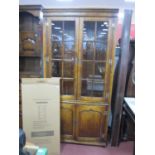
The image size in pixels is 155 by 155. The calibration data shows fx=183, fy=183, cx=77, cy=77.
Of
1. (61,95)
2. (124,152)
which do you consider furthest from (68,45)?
(124,152)

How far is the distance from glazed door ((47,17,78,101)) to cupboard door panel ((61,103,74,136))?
0.39 feet

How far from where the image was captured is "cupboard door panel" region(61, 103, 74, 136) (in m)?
2.62

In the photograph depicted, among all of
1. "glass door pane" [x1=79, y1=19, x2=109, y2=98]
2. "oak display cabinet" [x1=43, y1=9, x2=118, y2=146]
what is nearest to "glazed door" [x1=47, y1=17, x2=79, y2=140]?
"oak display cabinet" [x1=43, y1=9, x2=118, y2=146]

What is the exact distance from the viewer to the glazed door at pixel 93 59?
2.41 metres

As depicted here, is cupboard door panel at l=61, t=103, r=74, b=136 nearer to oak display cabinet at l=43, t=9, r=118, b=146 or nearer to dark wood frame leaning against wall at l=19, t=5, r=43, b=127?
oak display cabinet at l=43, t=9, r=118, b=146

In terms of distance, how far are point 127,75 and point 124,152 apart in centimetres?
110

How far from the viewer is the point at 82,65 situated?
99.3 inches

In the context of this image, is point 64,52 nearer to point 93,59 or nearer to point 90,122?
point 93,59

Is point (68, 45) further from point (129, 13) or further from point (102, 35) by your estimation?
point (129, 13)

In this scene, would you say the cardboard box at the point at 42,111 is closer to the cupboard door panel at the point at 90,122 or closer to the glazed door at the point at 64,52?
the glazed door at the point at 64,52

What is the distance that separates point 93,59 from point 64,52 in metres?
0.41

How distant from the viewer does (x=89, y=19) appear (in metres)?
2.38

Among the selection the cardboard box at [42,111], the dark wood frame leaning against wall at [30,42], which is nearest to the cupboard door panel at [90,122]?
the cardboard box at [42,111]

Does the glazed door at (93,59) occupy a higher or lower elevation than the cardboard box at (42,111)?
higher
